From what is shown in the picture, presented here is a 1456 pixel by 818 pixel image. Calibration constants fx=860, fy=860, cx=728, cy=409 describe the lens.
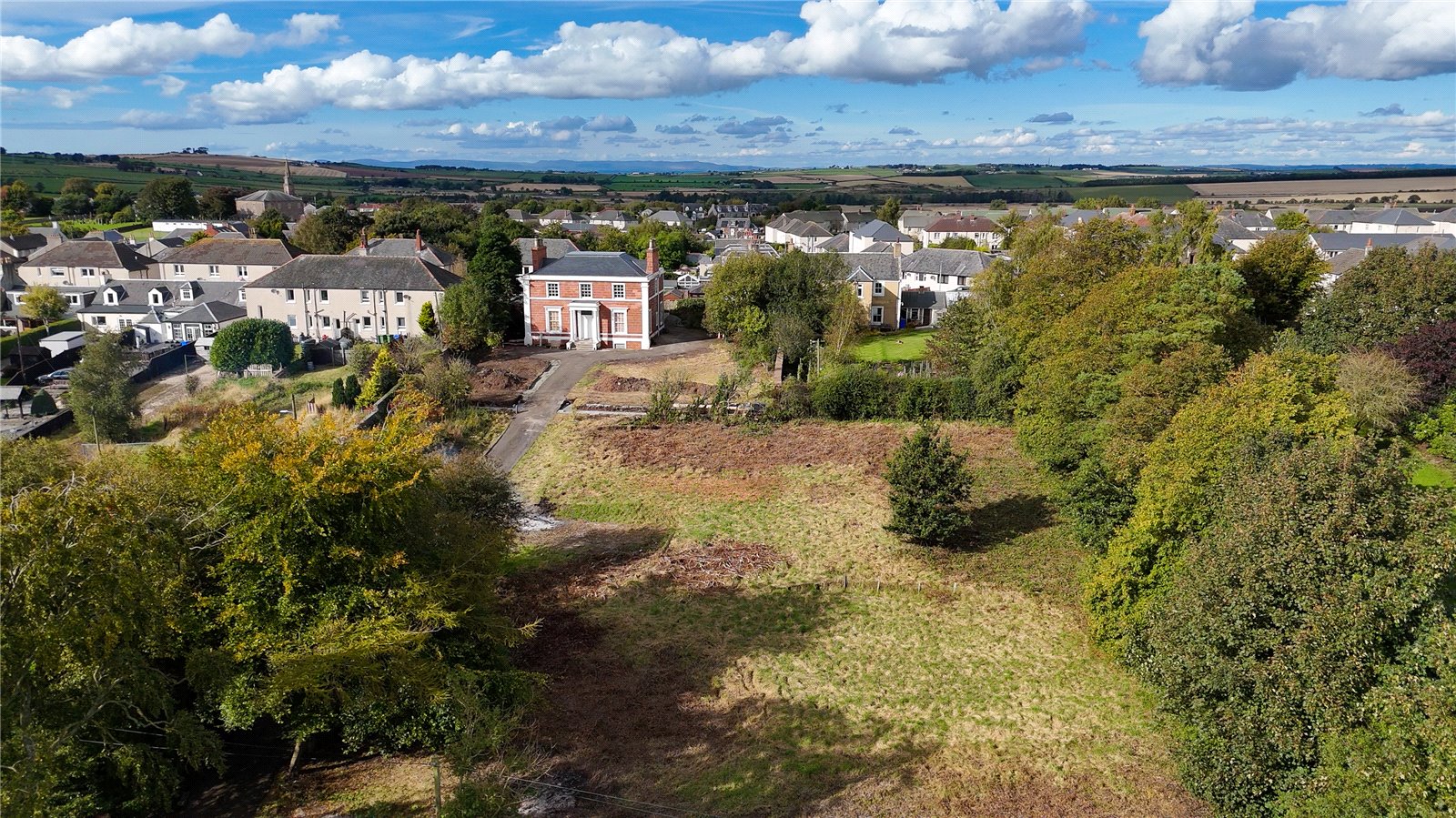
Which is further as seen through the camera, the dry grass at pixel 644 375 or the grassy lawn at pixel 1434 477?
the dry grass at pixel 644 375

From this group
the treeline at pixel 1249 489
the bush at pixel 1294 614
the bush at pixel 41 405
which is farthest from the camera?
the bush at pixel 41 405

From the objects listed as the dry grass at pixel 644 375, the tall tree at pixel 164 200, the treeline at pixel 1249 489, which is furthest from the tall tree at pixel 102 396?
the tall tree at pixel 164 200

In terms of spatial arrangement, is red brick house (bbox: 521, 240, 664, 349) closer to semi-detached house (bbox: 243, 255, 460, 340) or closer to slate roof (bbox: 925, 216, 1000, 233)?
semi-detached house (bbox: 243, 255, 460, 340)

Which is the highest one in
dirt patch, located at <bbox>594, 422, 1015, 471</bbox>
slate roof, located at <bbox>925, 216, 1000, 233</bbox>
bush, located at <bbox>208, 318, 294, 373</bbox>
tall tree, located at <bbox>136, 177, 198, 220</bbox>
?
tall tree, located at <bbox>136, 177, 198, 220</bbox>

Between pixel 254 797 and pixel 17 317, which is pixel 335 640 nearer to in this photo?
pixel 254 797

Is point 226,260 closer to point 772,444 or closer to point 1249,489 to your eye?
point 772,444

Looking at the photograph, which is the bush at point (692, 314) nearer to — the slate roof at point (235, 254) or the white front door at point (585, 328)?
the white front door at point (585, 328)

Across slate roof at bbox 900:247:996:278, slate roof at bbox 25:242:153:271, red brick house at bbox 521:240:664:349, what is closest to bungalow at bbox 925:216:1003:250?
slate roof at bbox 900:247:996:278
